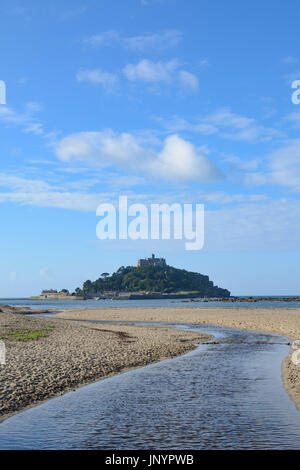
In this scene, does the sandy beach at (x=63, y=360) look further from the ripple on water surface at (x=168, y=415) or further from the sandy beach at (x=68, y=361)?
the ripple on water surface at (x=168, y=415)

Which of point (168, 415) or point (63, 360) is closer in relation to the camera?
point (168, 415)

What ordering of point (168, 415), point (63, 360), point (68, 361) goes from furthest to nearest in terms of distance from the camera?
point (63, 360) < point (68, 361) < point (168, 415)

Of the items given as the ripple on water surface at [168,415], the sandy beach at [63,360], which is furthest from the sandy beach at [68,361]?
the ripple on water surface at [168,415]

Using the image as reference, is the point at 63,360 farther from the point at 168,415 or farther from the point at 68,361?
the point at 168,415

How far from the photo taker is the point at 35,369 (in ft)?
76.0

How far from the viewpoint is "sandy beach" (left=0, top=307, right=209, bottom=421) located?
18922 millimetres

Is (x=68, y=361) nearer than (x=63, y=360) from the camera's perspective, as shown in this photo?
Yes

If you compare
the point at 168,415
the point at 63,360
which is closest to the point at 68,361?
the point at 63,360

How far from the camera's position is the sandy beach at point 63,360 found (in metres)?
18.9

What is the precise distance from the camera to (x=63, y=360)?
2655cm

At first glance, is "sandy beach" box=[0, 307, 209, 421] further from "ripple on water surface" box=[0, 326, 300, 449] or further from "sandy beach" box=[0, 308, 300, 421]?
"ripple on water surface" box=[0, 326, 300, 449]

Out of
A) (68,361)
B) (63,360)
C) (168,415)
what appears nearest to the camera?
(168,415)
